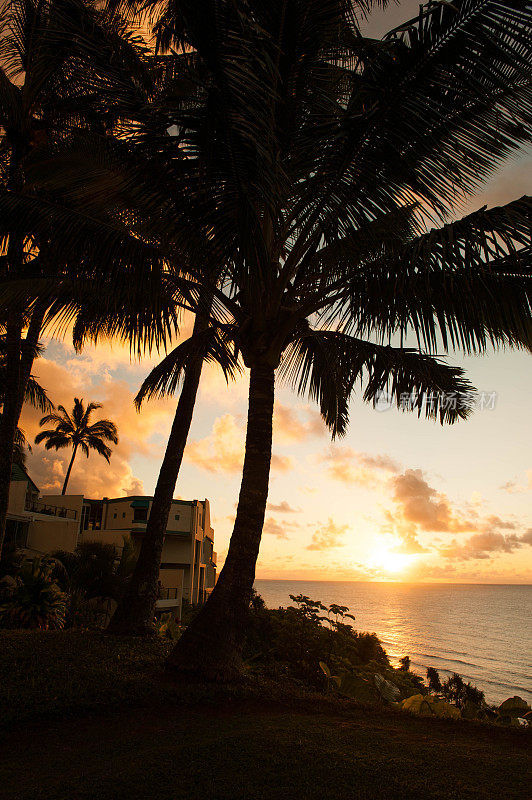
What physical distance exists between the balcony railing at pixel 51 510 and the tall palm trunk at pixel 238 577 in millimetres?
24913

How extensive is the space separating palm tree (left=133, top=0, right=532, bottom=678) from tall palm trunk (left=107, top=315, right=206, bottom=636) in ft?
10.8

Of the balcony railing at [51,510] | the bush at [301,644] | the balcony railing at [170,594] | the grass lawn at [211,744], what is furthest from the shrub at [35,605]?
the balcony railing at [51,510]

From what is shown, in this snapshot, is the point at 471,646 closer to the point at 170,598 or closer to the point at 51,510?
the point at 170,598

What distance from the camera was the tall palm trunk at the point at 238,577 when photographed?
6578mm

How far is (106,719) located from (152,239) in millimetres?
6288

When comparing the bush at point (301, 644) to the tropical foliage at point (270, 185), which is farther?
the bush at point (301, 644)

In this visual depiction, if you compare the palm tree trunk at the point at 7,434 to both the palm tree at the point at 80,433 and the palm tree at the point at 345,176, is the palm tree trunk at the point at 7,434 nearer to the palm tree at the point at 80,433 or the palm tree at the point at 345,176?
the palm tree at the point at 345,176

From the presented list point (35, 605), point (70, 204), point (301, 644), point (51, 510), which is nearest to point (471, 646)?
point (51, 510)

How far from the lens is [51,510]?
29.7 m

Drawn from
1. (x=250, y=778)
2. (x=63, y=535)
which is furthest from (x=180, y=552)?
(x=250, y=778)

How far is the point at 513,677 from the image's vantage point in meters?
35.5

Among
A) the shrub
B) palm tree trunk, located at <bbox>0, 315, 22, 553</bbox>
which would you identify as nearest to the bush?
the shrub

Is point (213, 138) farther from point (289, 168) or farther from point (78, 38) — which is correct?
point (78, 38)

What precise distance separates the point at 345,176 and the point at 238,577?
5.33 metres
